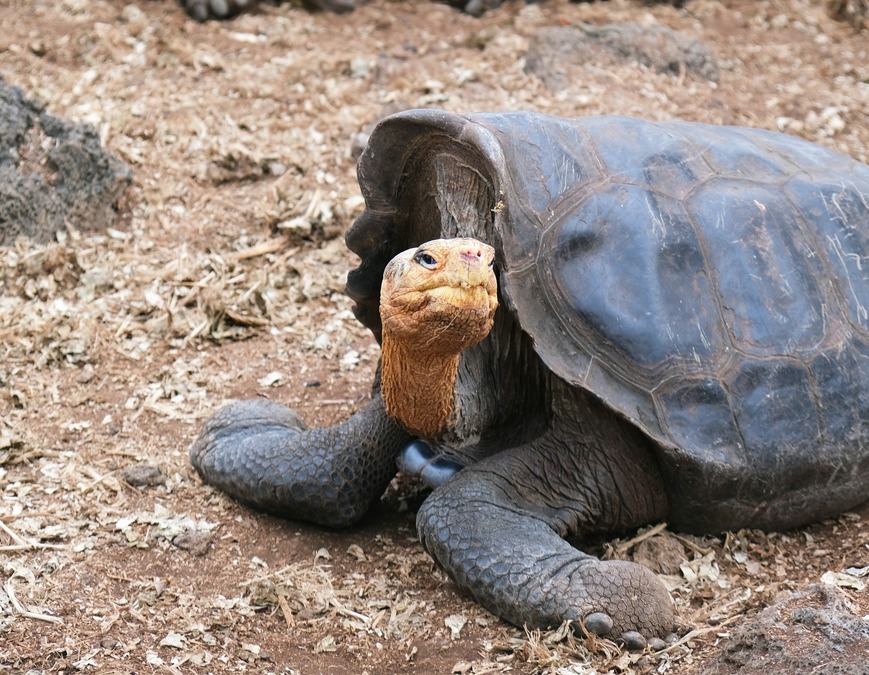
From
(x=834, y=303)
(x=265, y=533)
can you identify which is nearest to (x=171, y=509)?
(x=265, y=533)

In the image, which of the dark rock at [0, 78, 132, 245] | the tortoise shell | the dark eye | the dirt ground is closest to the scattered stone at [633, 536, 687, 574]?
the dirt ground

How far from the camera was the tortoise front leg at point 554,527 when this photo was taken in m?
3.26

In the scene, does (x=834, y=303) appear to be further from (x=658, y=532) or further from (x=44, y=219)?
(x=44, y=219)

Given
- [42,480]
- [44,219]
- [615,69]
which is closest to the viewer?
[42,480]

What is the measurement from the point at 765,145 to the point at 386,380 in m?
1.84

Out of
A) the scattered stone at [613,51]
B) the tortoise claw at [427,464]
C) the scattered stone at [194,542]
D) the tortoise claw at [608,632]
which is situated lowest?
the scattered stone at [194,542]

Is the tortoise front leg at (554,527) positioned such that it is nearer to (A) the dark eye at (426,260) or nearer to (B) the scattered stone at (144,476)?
(A) the dark eye at (426,260)

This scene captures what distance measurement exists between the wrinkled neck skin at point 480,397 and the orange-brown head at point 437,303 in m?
0.11

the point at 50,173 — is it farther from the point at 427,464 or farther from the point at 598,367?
the point at 598,367

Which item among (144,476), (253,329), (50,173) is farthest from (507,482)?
(50,173)

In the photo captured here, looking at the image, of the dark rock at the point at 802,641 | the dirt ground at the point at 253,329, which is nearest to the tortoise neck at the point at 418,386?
the dirt ground at the point at 253,329

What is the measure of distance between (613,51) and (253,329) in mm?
3584

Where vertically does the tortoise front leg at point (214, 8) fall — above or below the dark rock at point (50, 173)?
above

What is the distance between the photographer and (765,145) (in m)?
4.23
